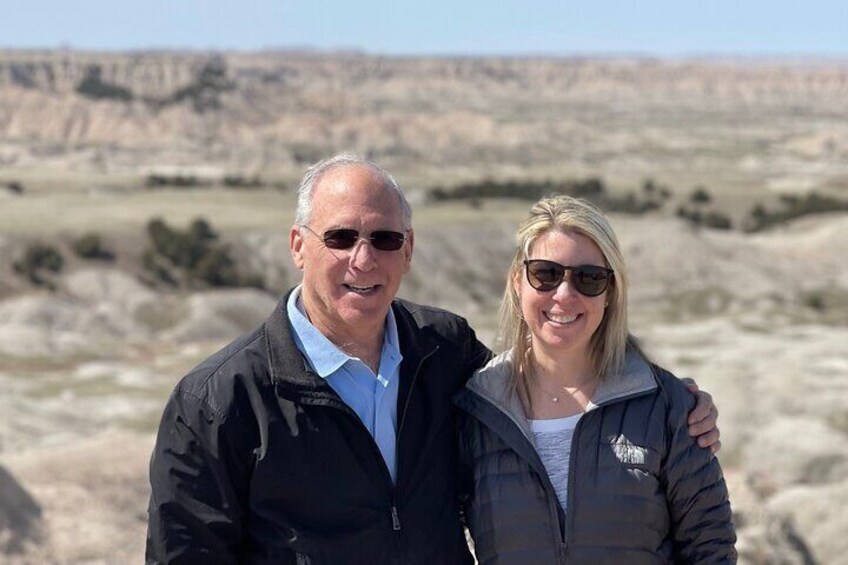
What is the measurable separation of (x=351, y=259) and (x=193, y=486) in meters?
0.99

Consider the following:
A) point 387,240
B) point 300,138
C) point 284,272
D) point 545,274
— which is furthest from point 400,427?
point 300,138

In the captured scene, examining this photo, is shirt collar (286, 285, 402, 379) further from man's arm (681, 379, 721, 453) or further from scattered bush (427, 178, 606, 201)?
scattered bush (427, 178, 606, 201)

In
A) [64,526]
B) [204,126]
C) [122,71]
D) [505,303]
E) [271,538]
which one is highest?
[122,71]

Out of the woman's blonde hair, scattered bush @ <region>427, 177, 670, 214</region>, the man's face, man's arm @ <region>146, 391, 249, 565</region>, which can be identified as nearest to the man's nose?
the man's face

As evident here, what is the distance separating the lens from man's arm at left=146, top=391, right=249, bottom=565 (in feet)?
12.7

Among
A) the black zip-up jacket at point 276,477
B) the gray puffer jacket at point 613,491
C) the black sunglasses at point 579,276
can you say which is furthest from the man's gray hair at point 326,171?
the gray puffer jacket at point 613,491

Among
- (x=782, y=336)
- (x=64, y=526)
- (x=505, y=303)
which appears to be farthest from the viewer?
(x=782, y=336)

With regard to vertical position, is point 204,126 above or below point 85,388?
above

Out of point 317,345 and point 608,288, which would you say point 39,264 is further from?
point 608,288

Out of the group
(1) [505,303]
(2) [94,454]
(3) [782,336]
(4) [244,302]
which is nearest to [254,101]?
(4) [244,302]

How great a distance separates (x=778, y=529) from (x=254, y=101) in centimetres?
9584

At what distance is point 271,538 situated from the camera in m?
3.97

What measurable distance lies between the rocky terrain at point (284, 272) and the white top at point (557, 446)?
76 centimetres

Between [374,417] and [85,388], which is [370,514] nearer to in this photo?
[374,417]
